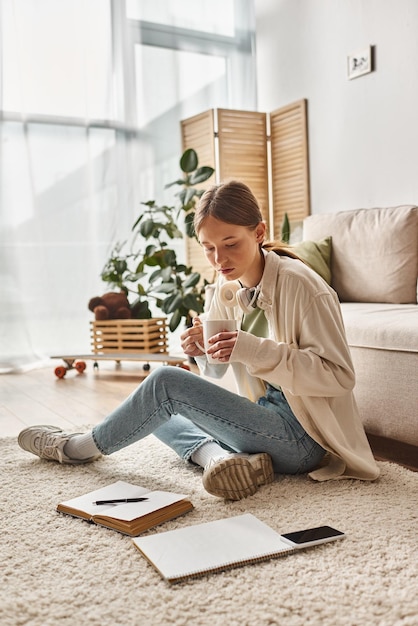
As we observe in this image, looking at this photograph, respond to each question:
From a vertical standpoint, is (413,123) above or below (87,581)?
above

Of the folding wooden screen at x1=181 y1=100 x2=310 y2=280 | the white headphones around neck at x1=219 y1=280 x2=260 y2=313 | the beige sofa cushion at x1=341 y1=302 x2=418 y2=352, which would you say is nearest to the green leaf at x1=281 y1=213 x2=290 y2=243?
the folding wooden screen at x1=181 y1=100 x2=310 y2=280

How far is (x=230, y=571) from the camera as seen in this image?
1318mm

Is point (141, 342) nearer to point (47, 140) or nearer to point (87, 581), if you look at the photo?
point (47, 140)

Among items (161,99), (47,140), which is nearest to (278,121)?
(161,99)

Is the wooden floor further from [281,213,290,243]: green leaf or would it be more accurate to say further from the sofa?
[281,213,290,243]: green leaf

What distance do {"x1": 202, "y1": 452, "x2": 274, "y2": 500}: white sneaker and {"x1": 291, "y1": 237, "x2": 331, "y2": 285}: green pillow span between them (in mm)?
1613

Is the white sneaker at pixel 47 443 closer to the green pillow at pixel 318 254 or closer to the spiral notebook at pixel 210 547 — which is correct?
the spiral notebook at pixel 210 547

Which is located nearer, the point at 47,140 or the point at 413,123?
the point at 413,123

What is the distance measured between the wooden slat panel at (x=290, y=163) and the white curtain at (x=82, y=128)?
0.47m

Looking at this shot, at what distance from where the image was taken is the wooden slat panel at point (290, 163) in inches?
169

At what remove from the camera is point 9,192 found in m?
4.24

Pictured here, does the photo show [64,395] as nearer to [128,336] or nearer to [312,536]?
[128,336]

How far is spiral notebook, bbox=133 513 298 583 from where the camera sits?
1312mm

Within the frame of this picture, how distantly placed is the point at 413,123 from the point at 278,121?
123cm
